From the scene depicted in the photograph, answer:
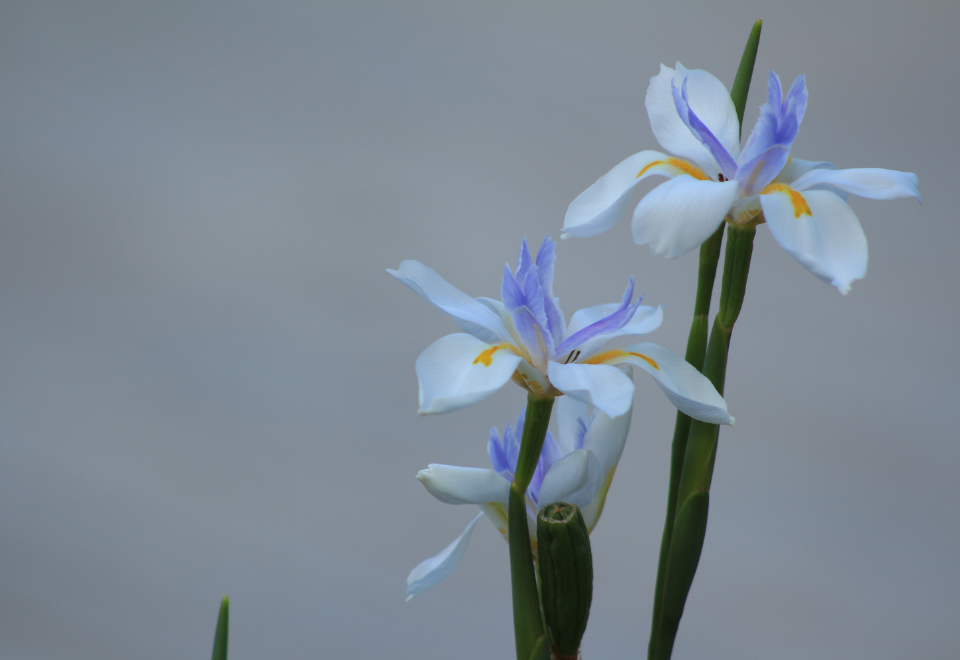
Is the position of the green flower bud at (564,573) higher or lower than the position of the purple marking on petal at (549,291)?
lower

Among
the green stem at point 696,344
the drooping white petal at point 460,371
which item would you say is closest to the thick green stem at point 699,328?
the green stem at point 696,344

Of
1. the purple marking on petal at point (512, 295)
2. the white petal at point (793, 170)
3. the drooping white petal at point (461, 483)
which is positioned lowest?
the drooping white petal at point (461, 483)

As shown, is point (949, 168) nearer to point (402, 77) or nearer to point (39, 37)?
point (402, 77)

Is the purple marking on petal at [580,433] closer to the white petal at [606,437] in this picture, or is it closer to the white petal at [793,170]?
the white petal at [606,437]

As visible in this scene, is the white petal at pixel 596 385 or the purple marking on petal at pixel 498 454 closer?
the white petal at pixel 596 385

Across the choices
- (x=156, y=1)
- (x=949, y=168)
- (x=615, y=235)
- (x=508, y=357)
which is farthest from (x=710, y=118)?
(x=156, y=1)
